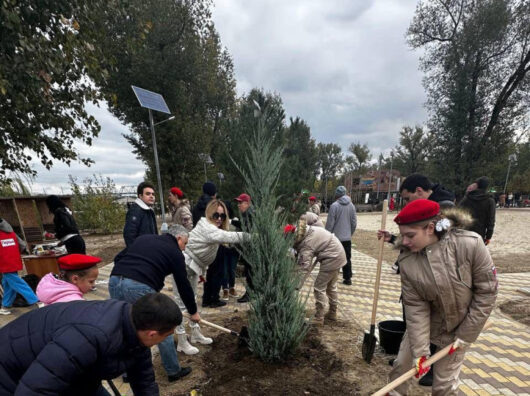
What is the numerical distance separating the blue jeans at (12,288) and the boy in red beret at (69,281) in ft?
11.4

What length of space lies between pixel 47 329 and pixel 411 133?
47.8 metres

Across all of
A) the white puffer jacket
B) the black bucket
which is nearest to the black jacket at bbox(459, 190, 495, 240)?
the black bucket

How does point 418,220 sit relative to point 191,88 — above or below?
below

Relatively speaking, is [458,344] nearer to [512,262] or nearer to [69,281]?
[69,281]

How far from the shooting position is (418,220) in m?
2.02

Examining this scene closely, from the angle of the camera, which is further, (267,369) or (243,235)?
(243,235)

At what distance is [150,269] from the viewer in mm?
2537

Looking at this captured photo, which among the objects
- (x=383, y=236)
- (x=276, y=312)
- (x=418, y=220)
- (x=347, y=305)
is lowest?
(x=347, y=305)

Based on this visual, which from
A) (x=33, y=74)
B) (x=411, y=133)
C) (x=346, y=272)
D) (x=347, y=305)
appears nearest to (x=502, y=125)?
(x=346, y=272)

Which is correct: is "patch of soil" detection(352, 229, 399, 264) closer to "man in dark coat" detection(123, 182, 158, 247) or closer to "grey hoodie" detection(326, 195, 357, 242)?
"grey hoodie" detection(326, 195, 357, 242)

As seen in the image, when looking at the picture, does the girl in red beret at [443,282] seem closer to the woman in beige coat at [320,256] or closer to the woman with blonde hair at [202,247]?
the woman in beige coat at [320,256]

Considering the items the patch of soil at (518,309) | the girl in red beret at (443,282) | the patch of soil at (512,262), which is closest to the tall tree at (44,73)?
the girl in red beret at (443,282)

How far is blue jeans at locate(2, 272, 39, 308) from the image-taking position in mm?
4559

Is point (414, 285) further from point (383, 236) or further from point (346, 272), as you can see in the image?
point (346, 272)
